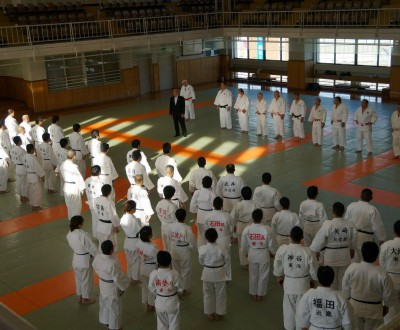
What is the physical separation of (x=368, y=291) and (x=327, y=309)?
821 millimetres

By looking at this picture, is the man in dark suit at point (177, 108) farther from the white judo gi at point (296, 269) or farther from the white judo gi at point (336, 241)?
the white judo gi at point (296, 269)

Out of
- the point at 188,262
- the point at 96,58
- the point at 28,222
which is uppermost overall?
the point at 96,58

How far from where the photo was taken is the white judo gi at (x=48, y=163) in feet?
38.1

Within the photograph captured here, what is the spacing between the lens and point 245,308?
6922 mm

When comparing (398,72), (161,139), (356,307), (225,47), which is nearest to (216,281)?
(356,307)

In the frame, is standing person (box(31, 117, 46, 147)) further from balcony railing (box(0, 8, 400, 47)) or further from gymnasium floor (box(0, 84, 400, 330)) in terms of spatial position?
balcony railing (box(0, 8, 400, 47))

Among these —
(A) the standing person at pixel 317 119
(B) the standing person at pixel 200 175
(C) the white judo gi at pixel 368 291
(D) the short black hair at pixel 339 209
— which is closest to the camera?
(C) the white judo gi at pixel 368 291

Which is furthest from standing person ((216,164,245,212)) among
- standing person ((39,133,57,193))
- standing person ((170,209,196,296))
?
standing person ((39,133,57,193))

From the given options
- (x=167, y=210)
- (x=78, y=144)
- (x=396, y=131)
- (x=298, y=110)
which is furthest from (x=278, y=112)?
(x=167, y=210)

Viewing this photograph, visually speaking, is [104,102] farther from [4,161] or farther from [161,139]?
[4,161]

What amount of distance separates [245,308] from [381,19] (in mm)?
17202

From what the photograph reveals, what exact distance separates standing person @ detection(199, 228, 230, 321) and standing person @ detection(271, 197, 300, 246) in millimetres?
1022

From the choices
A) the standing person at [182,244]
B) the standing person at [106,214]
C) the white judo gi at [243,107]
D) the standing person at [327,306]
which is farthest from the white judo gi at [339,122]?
the standing person at [327,306]

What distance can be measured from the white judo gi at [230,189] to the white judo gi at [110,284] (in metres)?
2.94
